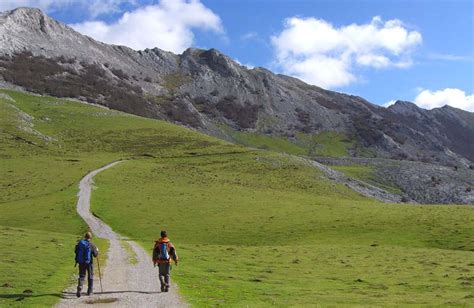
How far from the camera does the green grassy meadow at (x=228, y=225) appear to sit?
2894 cm

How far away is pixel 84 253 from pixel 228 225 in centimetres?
3701

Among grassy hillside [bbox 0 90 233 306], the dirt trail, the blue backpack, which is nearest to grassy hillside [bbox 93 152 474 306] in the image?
the dirt trail

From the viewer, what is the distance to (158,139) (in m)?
147

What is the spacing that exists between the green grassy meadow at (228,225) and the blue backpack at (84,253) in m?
2.18

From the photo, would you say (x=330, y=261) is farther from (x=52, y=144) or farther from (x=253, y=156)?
(x=52, y=144)

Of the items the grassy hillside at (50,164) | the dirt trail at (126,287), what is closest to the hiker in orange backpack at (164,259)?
the dirt trail at (126,287)

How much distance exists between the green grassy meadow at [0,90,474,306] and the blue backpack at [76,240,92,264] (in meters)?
2.18

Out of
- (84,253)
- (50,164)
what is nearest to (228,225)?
(84,253)

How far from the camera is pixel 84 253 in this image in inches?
1033

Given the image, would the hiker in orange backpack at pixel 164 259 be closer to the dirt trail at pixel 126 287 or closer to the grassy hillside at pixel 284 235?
the dirt trail at pixel 126 287

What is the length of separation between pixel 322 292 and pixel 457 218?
40713 mm

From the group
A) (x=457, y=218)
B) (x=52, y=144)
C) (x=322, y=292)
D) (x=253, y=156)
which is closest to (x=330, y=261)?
(x=322, y=292)

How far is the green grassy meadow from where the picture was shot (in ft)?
94.9

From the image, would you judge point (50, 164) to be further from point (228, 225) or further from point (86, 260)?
point (86, 260)
